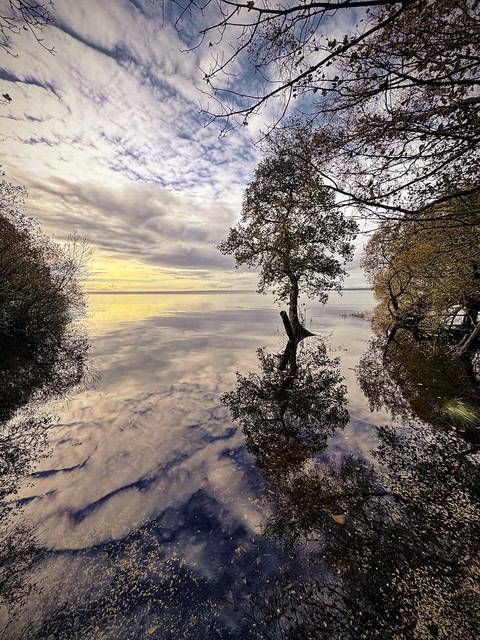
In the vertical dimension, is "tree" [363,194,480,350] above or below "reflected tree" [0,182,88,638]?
above

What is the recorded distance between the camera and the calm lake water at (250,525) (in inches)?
94.2

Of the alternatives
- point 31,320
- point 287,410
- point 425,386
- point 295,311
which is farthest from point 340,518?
point 31,320

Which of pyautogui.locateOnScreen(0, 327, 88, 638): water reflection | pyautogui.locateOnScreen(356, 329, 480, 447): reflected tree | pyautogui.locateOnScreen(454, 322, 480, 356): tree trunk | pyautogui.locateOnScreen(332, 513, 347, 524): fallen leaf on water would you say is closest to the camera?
pyautogui.locateOnScreen(0, 327, 88, 638): water reflection

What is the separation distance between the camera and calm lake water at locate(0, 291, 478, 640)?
2.39m

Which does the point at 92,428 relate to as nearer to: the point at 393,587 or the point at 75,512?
the point at 75,512

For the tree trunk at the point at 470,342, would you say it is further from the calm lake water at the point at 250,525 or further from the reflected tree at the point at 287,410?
the calm lake water at the point at 250,525

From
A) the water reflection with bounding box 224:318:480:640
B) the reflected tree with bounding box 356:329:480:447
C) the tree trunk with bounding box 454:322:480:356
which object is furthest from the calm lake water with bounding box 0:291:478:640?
the tree trunk with bounding box 454:322:480:356

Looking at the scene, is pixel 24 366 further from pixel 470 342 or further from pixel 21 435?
pixel 470 342

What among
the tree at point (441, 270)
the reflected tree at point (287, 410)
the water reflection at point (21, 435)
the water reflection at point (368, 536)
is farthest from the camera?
the tree at point (441, 270)

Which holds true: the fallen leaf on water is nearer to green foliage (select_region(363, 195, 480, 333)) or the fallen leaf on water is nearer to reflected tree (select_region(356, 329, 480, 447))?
reflected tree (select_region(356, 329, 480, 447))

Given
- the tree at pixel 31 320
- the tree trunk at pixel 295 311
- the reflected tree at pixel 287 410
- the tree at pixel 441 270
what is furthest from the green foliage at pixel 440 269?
Answer: the tree at pixel 31 320

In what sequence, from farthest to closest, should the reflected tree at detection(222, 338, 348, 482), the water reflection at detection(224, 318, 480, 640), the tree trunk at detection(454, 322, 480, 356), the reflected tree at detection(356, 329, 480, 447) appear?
the tree trunk at detection(454, 322, 480, 356) → the reflected tree at detection(356, 329, 480, 447) → the reflected tree at detection(222, 338, 348, 482) → the water reflection at detection(224, 318, 480, 640)

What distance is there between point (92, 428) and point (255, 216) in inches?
685

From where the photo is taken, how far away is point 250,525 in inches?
139
